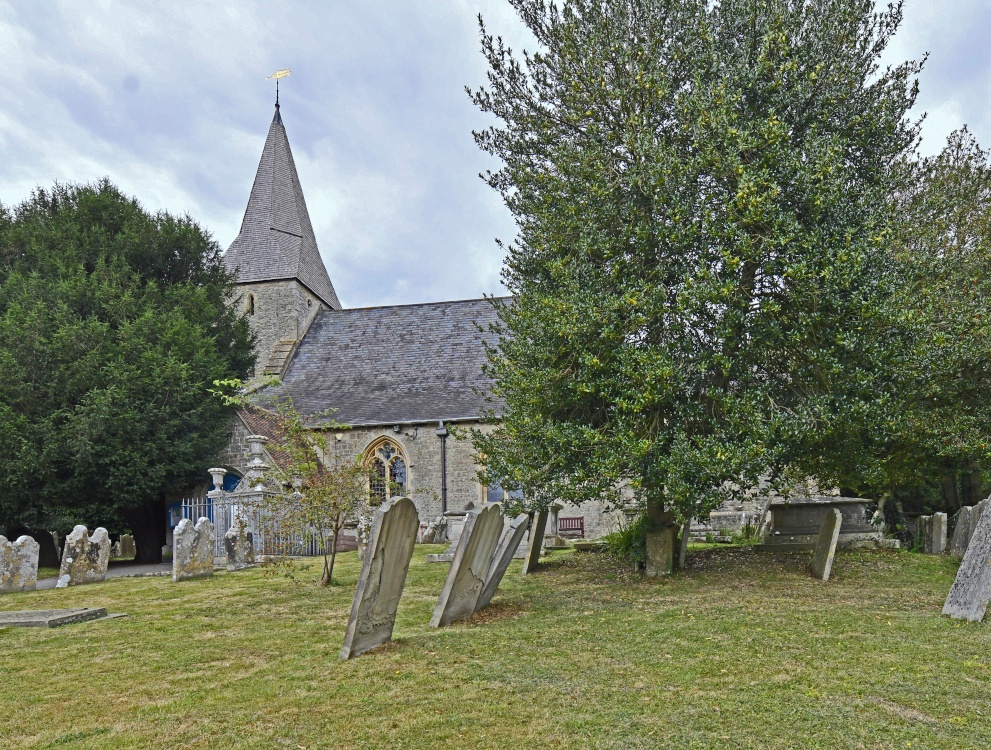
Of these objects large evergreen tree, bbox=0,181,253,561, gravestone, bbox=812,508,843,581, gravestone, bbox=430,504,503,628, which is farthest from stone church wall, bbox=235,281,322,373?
gravestone, bbox=430,504,503,628

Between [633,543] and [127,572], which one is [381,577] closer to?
[633,543]

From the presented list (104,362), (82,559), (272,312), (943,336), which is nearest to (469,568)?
(943,336)

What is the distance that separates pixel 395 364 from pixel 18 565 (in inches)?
628

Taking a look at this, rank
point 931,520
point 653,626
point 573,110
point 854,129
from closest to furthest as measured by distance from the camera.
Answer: point 653,626 → point 854,129 → point 573,110 → point 931,520

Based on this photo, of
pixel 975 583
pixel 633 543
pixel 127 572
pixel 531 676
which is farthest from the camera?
pixel 127 572

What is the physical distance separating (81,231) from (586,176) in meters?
16.0

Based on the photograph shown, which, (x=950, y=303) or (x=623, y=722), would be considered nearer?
(x=623, y=722)

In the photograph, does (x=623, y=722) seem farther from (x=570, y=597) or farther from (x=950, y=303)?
(x=950, y=303)

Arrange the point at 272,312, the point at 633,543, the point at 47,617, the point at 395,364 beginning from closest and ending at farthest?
the point at 47,617 < the point at 633,543 < the point at 395,364 < the point at 272,312

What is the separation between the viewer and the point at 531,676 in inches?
203

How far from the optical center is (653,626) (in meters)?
6.98

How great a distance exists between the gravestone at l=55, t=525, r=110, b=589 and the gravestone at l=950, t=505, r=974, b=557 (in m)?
14.7

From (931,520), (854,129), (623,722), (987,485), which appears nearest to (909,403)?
(854,129)

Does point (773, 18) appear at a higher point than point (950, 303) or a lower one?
higher
